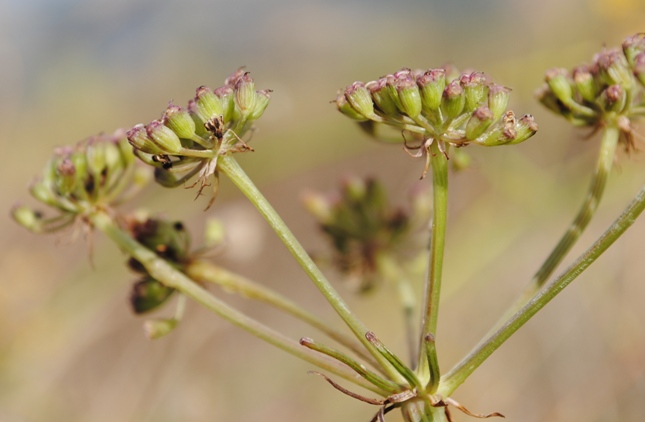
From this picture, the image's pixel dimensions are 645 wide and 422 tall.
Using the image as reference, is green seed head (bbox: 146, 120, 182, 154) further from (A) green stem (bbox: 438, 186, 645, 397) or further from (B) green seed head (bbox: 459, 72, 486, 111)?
(A) green stem (bbox: 438, 186, 645, 397)

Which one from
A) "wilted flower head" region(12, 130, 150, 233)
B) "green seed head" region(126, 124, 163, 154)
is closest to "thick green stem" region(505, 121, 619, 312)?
"green seed head" region(126, 124, 163, 154)

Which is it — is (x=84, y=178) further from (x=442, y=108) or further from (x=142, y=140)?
(x=442, y=108)

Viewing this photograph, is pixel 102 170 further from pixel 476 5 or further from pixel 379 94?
pixel 476 5

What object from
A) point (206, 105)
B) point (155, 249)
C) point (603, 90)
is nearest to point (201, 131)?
point (206, 105)

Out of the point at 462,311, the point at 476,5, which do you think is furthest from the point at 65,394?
the point at 476,5

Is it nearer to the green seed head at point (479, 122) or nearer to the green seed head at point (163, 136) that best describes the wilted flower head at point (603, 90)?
the green seed head at point (479, 122)

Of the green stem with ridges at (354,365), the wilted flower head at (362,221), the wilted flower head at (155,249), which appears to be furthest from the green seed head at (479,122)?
the wilted flower head at (362,221)
